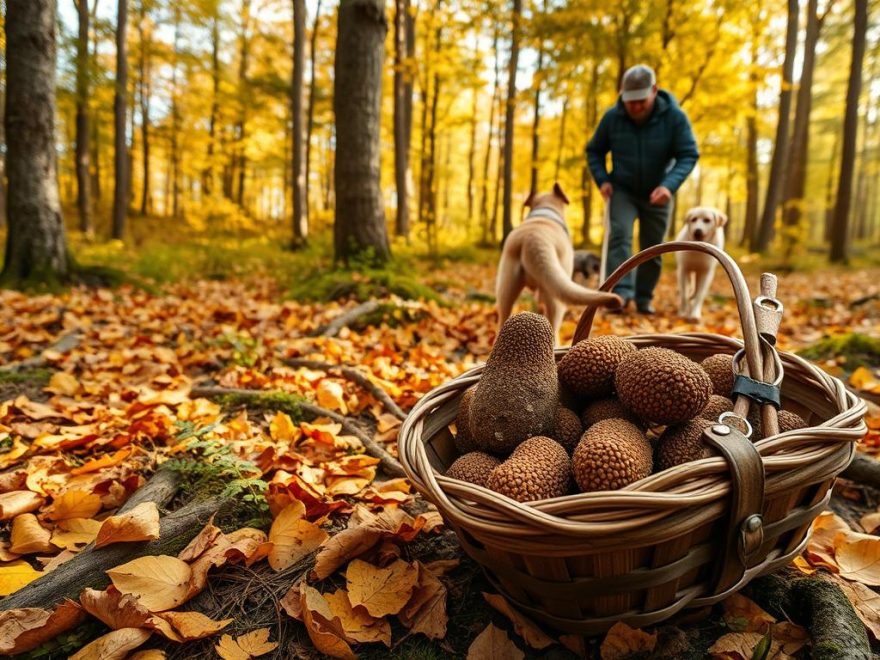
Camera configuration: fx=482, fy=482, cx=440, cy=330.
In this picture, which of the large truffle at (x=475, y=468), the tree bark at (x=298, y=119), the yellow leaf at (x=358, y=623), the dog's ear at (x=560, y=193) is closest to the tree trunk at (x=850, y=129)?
the dog's ear at (x=560, y=193)

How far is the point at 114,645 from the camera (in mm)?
1044

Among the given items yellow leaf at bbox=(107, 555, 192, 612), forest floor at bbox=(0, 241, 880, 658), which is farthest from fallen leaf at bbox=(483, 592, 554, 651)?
yellow leaf at bbox=(107, 555, 192, 612)

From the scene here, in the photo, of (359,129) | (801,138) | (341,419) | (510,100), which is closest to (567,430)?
(341,419)

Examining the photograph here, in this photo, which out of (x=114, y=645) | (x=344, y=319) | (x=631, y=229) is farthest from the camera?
(x=631, y=229)

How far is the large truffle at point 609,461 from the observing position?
1.06 m

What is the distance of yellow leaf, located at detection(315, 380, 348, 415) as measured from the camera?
2363 mm

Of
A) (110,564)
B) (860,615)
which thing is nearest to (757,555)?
(860,615)

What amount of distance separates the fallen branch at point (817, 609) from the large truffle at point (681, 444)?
443mm

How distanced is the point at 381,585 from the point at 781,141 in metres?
14.1

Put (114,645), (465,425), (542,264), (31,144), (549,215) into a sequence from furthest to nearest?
(31,144), (549,215), (542,264), (465,425), (114,645)

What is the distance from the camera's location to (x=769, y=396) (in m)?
1.21

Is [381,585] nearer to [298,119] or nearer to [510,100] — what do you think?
[510,100]

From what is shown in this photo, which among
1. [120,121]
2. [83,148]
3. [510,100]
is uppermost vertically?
[510,100]

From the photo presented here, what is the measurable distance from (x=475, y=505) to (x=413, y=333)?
289 centimetres
